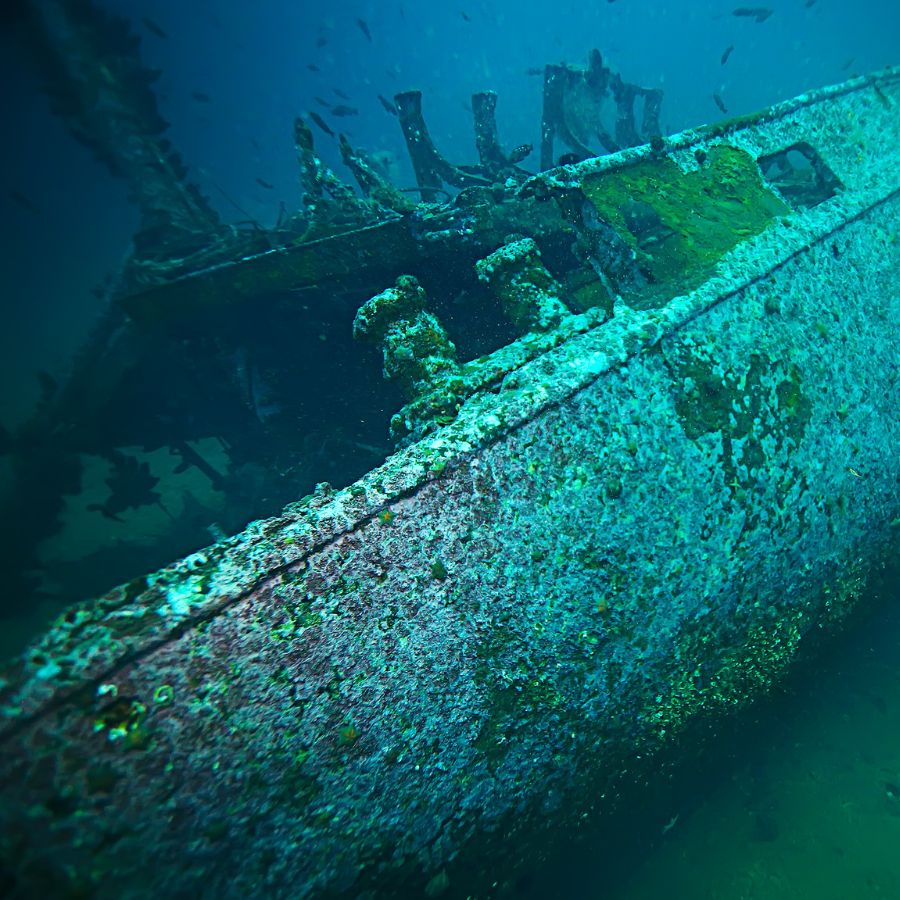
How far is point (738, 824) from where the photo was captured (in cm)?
267

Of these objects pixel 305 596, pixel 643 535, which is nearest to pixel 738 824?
pixel 643 535

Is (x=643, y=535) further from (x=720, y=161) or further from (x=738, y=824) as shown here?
(x=720, y=161)

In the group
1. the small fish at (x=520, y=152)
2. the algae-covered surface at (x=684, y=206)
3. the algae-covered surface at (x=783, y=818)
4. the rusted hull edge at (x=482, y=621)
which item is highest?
the small fish at (x=520, y=152)

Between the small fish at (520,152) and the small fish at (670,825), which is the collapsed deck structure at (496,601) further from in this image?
the small fish at (520,152)

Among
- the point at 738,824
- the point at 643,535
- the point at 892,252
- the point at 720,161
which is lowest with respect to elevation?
the point at 738,824

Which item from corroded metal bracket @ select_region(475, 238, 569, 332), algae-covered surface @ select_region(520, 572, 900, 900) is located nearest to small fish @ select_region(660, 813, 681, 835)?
algae-covered surface @ select_region(520, 572, 900, 900)

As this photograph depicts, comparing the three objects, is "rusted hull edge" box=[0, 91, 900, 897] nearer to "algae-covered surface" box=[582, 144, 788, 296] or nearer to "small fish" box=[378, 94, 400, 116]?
"algae-covered surface" box=[582, 144, 788, 296]

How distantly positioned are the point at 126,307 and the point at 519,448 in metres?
4.11

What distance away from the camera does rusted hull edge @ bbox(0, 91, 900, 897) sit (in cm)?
112

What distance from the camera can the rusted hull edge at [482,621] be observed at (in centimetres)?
112

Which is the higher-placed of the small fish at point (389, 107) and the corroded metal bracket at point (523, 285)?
the small fish at point (389, 107)

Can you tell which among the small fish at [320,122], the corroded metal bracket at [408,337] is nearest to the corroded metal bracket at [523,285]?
the corroded metal bracket at [408,337]

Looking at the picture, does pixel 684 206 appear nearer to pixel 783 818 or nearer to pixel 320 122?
pixel 783 818

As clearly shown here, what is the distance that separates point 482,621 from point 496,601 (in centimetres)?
8
